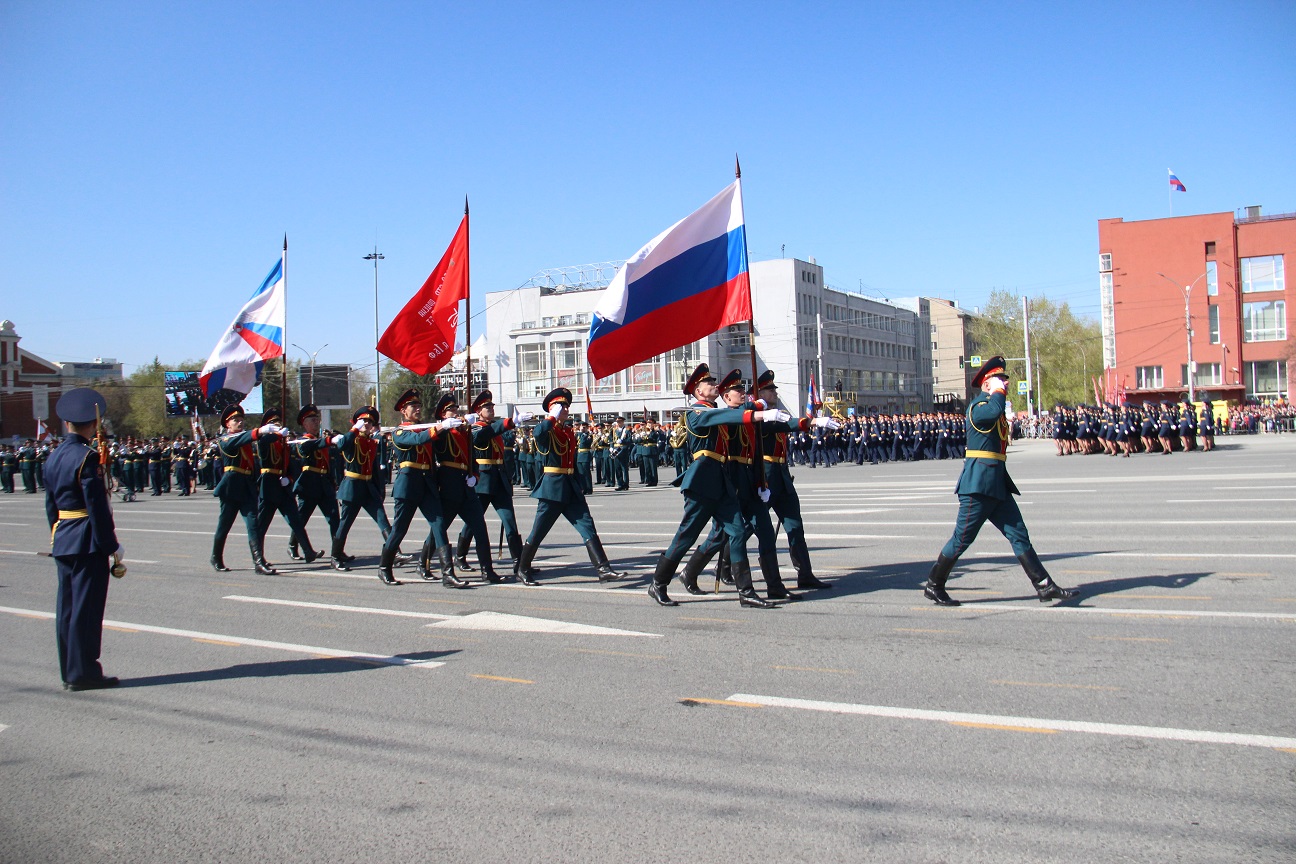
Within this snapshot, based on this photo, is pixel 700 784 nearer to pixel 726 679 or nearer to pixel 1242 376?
pixel 726 679

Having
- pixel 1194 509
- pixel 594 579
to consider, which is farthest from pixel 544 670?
pixel 1194 509

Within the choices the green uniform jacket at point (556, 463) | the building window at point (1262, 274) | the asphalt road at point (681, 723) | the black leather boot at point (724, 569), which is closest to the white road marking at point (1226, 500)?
the asphalt road at point (681, 723)

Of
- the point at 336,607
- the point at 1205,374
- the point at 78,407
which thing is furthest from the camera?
the point at 1205,374

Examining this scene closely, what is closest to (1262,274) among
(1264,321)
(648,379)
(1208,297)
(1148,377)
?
(1264,321)

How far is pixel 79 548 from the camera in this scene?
21.7 feet

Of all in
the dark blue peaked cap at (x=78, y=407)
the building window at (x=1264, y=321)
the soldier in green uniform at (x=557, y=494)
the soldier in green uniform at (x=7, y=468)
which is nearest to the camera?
the dark blue peaked cap at (x=78, y=407)

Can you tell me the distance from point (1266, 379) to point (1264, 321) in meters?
4.05

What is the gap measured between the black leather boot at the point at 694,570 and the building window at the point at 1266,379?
Answer: 73.1 meters

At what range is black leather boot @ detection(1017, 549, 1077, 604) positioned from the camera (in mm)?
8039

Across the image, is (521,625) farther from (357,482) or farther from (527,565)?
(357,482)

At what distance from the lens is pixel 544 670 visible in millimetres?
6758

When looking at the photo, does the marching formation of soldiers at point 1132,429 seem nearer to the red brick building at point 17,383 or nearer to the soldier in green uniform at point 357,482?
the soldier in green uniform at point 357,482

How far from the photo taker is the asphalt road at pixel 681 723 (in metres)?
4.03

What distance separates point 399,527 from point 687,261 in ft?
13.8
